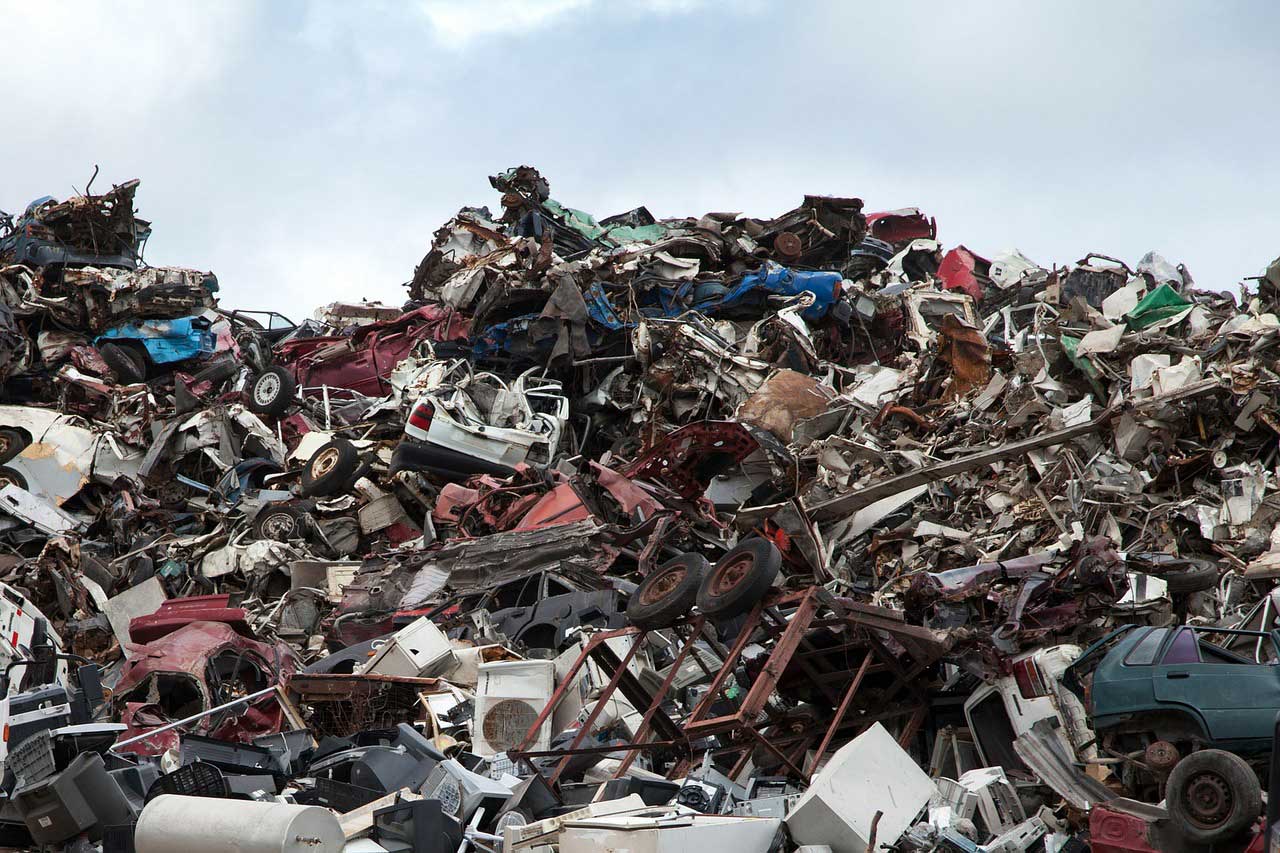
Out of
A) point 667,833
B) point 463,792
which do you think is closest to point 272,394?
point 463,792

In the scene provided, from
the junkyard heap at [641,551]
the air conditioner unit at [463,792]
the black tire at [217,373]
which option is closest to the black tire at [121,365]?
the junkyard heap at [641,551]

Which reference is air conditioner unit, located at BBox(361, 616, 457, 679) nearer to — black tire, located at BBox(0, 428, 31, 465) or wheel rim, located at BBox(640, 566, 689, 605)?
wheel rim, located at BBox(640, 566, 689, 605)

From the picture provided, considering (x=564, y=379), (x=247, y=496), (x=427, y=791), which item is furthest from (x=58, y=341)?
(x=427, y=791)

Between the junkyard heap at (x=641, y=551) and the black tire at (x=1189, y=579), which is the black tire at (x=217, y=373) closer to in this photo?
the junkyard heap at (x=641, y=551)

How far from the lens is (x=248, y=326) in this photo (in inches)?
939

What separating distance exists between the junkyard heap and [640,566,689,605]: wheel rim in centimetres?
8

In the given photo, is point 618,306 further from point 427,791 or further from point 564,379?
point 427,791

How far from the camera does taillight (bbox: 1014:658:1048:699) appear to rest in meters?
7.76

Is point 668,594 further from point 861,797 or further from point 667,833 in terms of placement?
point 667,833

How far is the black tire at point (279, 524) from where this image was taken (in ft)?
49.3

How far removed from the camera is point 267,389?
62.9 ft

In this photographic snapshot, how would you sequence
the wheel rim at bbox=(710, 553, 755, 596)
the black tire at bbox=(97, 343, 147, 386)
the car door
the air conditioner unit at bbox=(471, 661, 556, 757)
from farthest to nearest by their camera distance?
1. the black tire at bbox=(97, 343, 147, 386)
2. the air conditioner unit at bbox=(471, 661, 556, 757)
3. the wheel rim at bbox=(710, 553, 755, 596)
4. the car door

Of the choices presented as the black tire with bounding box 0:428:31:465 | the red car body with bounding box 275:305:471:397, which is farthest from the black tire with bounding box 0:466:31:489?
the red car body with bounding box 275:305:471:397

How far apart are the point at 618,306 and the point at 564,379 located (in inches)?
61.6
